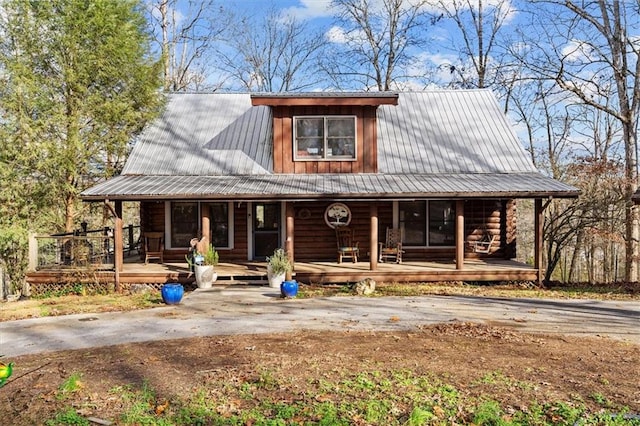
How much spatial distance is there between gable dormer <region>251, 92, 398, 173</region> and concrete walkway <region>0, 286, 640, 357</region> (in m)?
4.36

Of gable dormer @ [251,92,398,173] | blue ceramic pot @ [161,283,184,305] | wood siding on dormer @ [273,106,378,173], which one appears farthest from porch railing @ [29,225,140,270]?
gable dormer @ [251,92,398,173]

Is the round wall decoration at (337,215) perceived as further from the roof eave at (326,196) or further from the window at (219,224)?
the window at (219,224)

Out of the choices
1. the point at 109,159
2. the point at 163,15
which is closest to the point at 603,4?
the point at 109,159

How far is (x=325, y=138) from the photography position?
13.1 m

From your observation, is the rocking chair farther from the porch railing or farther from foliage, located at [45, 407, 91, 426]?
foliage, located at [45, 407, 91, 426]

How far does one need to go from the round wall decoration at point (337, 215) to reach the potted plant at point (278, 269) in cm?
260

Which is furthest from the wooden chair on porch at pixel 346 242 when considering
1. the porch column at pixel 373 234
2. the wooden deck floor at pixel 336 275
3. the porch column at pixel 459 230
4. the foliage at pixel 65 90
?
the foliage at pixel 65 90

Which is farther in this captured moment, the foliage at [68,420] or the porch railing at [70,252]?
the porch railing at [70,252]

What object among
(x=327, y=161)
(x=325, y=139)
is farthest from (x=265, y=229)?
(x=325, y=139)

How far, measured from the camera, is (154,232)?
1309cm

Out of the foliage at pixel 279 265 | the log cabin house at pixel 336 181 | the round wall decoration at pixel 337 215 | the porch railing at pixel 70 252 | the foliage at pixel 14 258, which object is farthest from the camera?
the foliage at pixel 14 258

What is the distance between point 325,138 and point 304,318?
6343 mm

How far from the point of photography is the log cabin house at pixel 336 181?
1202cm

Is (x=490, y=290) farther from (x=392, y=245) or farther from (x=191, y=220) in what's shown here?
(x=191, y=220)
